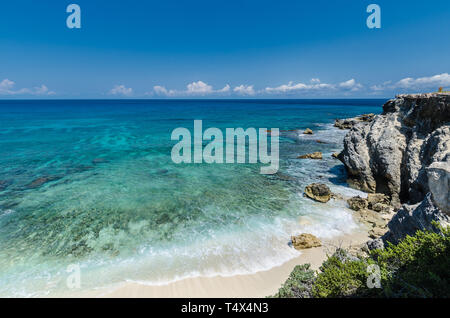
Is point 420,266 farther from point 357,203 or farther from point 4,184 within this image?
point 4,184

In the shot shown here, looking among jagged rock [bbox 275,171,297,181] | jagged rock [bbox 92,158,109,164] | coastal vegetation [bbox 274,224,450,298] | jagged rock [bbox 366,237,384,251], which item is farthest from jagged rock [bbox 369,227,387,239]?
jagged rock [bbox 92,158,109,164]

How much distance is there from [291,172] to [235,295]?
1621 cm

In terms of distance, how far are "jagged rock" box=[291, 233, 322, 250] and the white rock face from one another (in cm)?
595

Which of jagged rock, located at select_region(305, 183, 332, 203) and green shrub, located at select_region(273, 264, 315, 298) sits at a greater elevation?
jagged rock, located at select_region(305, 183, 332, 203)

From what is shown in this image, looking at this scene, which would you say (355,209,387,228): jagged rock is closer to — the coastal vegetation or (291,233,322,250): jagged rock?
(291,233,322,250): jagged rock

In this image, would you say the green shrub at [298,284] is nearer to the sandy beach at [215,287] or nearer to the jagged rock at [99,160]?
the sandy beach at [215,287]

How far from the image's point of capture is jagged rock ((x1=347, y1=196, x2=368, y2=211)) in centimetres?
1491

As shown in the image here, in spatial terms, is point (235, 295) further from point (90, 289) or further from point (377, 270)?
point (90, 289)

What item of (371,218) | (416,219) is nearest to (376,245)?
(416,219)

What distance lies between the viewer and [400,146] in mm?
16500
